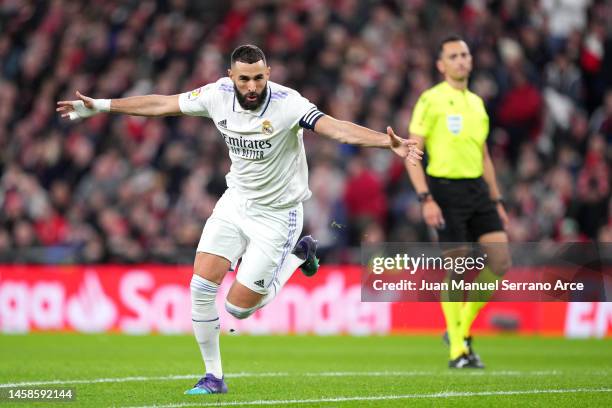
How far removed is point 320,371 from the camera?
35.3ft

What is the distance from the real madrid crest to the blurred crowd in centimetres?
823

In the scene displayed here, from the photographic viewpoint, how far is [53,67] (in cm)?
2231

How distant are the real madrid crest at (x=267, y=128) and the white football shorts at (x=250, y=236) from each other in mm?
656

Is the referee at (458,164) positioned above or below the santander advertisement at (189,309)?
above

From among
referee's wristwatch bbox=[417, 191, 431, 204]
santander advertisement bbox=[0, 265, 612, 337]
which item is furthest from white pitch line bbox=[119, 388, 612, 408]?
santander advertisement bbox=[0, 265, 612, 337]

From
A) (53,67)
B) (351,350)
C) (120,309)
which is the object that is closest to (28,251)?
(120,309)

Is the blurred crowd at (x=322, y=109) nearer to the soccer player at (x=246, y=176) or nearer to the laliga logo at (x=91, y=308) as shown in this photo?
the laliga logo at (x=91, y=308)

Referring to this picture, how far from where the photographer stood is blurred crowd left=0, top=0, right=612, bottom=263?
17531 millimetres

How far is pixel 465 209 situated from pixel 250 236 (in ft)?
9.09

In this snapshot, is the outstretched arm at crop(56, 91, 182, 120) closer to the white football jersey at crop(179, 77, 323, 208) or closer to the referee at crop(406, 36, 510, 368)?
the white football jersey at crop(179, 77, 323, 208)

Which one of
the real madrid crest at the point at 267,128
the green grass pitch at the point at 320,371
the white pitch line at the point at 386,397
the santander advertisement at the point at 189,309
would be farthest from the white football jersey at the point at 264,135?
the santander advertisement at the point at 189,309

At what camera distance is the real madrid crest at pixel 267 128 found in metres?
8.65

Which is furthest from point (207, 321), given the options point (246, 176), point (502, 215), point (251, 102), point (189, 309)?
point (189, 309)

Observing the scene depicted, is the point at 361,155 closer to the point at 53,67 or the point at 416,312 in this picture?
the point at 416,312
